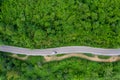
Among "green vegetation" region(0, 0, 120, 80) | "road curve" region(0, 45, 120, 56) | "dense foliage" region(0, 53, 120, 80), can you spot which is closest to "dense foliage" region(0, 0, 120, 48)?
"green vegetation" region(0, 0, 120, 80)

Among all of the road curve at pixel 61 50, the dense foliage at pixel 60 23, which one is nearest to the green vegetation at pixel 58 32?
the dense foliage at pixel 60 23

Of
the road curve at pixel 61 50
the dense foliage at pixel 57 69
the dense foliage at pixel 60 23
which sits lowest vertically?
the dense foliage at pixel 57 69

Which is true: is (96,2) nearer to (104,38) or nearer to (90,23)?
(90,23)

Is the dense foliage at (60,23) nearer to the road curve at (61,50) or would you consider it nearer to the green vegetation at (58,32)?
the green vegetation at (58,32)

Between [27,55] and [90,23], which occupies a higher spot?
[90,23]

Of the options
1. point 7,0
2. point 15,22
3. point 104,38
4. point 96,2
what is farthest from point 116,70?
point 7,0

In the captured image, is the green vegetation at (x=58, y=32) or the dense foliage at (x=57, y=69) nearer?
the green vegetation at (x=58, y=32)
